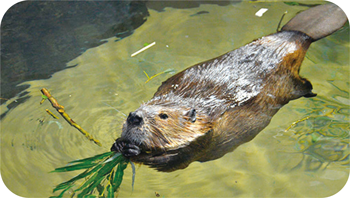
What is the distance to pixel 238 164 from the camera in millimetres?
3973

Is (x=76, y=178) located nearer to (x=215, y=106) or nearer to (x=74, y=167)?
(x=74, y=167)

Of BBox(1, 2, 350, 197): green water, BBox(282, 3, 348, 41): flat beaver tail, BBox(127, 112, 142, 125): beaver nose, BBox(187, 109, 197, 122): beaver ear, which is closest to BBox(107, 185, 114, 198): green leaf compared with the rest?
BBox(1, 2, 350, 197): green water

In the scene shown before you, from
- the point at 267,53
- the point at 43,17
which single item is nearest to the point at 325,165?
the point at 267,53

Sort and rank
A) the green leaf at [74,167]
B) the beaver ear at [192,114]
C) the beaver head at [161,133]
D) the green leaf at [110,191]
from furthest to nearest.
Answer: the beaver ear at [192,114] < the beaver head at [161,133] < the green leaf at [74,167] < the green leaf at [110,191]

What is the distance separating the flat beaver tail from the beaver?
29 centimetres

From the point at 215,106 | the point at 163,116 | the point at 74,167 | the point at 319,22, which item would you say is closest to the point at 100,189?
the point at 74,167

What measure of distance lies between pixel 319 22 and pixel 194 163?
2699mm

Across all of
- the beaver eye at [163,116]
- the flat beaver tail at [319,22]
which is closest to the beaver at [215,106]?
the beaver eye at [163,116]

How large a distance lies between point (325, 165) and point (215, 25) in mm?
3052

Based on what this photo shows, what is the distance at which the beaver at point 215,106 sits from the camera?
363cm

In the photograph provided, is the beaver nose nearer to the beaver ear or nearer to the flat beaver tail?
the beaver ear

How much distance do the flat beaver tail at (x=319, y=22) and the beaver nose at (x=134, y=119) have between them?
2631mm

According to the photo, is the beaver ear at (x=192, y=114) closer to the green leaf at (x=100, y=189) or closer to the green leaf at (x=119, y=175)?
the green leaf at (x=119, y=175)

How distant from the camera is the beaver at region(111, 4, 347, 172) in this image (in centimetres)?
363
